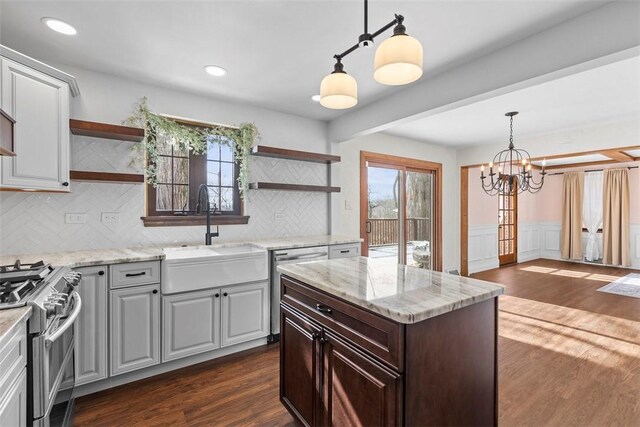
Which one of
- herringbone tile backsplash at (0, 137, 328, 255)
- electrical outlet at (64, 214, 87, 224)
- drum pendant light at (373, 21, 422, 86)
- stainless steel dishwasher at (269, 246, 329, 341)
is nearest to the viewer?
drum pendant light at (373, 21, 422, 86)

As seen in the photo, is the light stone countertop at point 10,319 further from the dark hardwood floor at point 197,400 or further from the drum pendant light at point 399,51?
the drum pendant light at point 399,51

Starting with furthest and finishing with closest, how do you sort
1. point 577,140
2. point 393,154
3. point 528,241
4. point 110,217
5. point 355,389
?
1. point 528,241
2. point 393,154
3. point 577,140
4. point 110,217
5. point 355,389

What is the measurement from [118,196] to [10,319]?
1.84 metres

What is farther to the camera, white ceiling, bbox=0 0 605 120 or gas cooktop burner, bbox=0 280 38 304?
white ceiling, bbox=0 0 605 120

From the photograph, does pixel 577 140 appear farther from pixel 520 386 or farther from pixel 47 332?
pixel 47 332

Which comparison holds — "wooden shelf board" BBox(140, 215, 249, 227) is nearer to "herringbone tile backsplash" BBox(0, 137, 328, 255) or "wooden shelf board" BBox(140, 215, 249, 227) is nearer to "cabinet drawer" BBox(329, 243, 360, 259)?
"herringbone tile backsplash" BBox(0, 137, 328, 255)

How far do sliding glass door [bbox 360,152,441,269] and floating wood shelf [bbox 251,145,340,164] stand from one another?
801mm

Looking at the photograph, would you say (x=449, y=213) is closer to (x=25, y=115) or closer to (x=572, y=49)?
(x=572, y=49)

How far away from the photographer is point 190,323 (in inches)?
101

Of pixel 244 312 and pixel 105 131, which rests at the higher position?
pixel 105 131

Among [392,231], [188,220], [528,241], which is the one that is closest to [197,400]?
[188,220]

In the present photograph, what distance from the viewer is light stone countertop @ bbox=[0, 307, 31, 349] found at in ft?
3.63

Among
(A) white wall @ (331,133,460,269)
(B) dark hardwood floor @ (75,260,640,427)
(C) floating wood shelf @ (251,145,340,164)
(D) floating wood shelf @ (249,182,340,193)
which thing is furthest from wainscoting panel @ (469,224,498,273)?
(C) floating wood shelf @ (251,145,340,164)

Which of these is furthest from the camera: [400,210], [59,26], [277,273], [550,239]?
[550,239]
